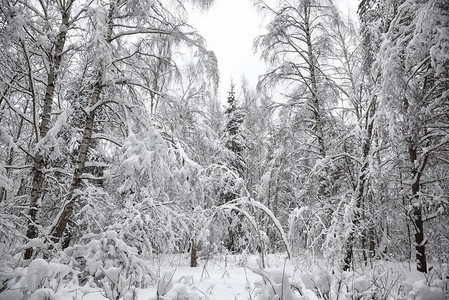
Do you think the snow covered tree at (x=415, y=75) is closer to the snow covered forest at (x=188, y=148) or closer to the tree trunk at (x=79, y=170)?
the snow covered forest at (x=188, y=148)

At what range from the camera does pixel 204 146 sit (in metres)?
7.76

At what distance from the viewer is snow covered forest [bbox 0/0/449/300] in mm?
2895

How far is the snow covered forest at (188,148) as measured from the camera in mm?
2895

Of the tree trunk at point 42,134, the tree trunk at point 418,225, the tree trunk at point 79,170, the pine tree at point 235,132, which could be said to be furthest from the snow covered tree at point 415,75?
the pine tree at point 235,132

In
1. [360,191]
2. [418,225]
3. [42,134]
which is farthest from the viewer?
[360,191]

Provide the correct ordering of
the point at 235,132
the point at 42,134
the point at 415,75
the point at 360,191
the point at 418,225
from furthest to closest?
1. the point at 235,132
2. the point at 360,191
3. the point at 418,225
4. the point at 42,134
5. the point at 415,75

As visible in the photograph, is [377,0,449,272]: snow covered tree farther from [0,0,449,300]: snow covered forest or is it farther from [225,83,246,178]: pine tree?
[225,83,246,178]: pine tree

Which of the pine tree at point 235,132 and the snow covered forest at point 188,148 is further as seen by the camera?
the pine tree at point 235,132

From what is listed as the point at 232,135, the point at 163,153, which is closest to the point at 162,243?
the point at 163,153

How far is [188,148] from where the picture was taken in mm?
5102

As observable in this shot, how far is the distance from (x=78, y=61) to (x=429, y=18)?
257 inches

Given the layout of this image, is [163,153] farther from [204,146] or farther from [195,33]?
[204,146]

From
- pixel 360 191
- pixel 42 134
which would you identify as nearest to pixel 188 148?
pixel 42 134

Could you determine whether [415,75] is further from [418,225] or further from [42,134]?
[42,134]
